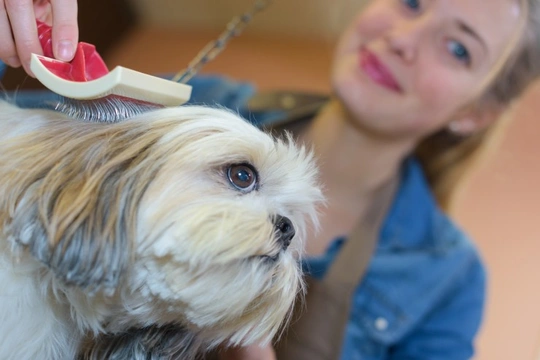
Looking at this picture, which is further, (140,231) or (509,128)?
(509,128)

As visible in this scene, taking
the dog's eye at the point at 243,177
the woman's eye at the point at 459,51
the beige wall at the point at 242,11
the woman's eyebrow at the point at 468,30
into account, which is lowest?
the beige wall at the point at 242,11

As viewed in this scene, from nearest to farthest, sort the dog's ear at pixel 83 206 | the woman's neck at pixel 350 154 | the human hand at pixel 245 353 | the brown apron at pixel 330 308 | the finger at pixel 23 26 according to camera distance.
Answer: the dog's ear at pixel 83 206
the finger at pixel 23 26
the human hand at pixel 245 353
the brown apron at pixel 330 308
the woman's neck at pixel 350 154

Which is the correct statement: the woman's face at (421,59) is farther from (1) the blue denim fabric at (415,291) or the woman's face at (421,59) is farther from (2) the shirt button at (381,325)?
(2) the shirt button at (381,325)

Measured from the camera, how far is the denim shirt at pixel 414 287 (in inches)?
54.7

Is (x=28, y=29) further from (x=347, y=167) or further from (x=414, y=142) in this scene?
(x=414, y=142)

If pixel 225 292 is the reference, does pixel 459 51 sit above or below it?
below

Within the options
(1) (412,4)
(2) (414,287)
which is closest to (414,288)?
(2) (414,287)

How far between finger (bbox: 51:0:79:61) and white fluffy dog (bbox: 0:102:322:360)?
0.08m

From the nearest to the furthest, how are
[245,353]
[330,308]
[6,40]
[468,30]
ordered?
[6,40], [245,353], [468,30], [330,308]

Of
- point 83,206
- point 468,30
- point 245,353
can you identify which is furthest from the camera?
point 468,30

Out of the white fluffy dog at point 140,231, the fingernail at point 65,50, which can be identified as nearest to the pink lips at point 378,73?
the white fluffy dog at point 140,231

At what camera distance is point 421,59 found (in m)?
1.25

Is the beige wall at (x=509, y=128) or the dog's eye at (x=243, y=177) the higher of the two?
the dog's eye at (x=243, y=177)

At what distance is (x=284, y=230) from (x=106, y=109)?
9.5 inches
